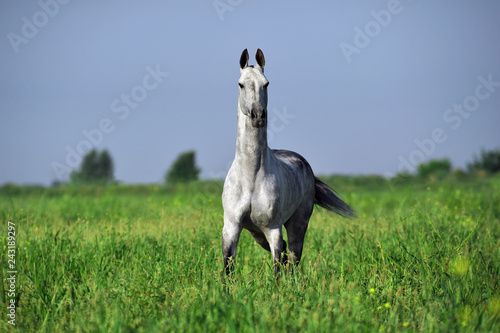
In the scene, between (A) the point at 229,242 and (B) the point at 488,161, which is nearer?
(A) the point at 229,242

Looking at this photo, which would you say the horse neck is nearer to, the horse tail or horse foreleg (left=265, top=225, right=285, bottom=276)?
horse foreleg (left=265, top=225, right=285, bottom=276)

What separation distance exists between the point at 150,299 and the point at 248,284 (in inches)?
37.4

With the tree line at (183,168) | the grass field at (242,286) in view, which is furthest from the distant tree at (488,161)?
the grass field at (242,286)

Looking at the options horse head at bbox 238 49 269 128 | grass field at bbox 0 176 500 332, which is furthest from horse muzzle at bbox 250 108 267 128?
grass field at bbox 0 176 500 332

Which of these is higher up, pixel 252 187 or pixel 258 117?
pixel 258 117

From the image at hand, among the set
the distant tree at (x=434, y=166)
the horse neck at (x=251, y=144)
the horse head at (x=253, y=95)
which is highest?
the distant tree at (x=434, y=166)

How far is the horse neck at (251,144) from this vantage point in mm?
5168

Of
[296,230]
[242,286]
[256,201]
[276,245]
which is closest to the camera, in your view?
[242,286]

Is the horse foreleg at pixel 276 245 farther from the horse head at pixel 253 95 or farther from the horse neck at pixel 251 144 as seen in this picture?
the horse head at pixel 253 95

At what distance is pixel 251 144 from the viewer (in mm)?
5191

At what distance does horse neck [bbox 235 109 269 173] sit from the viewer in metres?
5.17

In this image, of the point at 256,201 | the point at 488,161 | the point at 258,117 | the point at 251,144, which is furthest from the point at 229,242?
the point at 488,161

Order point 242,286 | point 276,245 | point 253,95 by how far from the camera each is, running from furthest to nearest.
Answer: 1. point 276,245
2. point 253,95
3. point 242,286

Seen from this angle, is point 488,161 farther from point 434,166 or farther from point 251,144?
point 251,144
